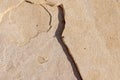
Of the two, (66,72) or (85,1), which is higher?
(85,1)

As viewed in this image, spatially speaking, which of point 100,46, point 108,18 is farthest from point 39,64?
point 108,18

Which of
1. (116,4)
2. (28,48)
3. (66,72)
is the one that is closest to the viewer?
(66,72)

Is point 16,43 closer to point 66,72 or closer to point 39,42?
point 39,42

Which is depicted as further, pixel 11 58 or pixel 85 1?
pixel 85 1

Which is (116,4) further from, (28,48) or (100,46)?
(28,48)

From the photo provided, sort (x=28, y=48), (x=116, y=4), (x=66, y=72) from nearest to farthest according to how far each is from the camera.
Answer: (x=66, y=72) < (x=28, y=48) < (x=116, y=4)

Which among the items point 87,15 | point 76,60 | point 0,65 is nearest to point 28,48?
point 0,65
